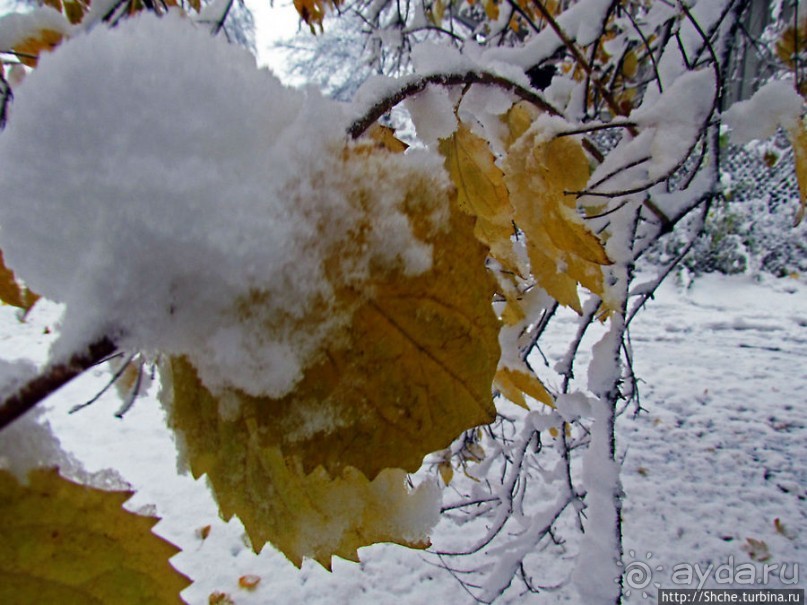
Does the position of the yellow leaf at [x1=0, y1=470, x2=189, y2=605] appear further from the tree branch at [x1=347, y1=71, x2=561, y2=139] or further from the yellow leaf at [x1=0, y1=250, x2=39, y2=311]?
the yellow leaf at [x1=0, y1=250, x2=39, y2=311]

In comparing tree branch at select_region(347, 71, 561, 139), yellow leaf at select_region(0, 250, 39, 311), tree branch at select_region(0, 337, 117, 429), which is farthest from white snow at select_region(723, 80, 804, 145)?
yellow leaf at select_region(0, 250, 39, 311)

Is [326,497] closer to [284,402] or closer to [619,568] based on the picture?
[284,402]

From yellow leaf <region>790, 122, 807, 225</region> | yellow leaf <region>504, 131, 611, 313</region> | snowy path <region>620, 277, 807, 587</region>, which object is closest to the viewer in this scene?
yellow leaf <region>504, 131, 611, 313</region>

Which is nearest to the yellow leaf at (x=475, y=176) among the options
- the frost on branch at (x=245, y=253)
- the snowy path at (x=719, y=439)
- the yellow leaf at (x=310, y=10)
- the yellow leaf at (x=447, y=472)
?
the frost on branch at (x=245, y=253)

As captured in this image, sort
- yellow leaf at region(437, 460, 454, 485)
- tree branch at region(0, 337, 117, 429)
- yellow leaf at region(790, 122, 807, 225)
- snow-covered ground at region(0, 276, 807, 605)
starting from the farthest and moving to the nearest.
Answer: snow-covered ground at region(0, 276, 807, 605), yellow leaf at region(437, 460, 454, 485), yellow leaf at region(790, 122, 807, 225), tree branch at region(0, 337, 117, 429)

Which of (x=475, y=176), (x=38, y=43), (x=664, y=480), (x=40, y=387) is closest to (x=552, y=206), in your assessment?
(x=475, y=176)

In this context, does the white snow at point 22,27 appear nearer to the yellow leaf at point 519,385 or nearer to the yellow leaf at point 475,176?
the yellow leaf at point 475,176
